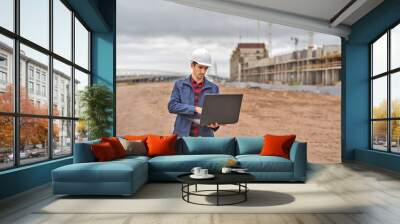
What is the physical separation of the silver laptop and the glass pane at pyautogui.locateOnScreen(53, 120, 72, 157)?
8.31 ft

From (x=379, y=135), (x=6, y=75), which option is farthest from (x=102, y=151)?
(x=379, y=135)

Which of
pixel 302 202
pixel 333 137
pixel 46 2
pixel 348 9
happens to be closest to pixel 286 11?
pixel 348 9

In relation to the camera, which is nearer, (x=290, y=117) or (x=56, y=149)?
(x=56, y=149)

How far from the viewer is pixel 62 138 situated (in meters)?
7.93

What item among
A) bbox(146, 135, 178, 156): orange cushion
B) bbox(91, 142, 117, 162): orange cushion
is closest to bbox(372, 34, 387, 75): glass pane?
bbox(146, 135, 178, 156): orange cushion

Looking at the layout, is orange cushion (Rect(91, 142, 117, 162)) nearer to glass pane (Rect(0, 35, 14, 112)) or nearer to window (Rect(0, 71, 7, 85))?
glass pane (Rect(0, 35, 14, 112))

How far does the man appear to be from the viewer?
370 inches

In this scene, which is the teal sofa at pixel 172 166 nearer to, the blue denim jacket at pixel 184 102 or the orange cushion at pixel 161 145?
the orange cushion at pixel 161 145

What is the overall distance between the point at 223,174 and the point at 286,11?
229 inches

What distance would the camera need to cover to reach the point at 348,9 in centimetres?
884

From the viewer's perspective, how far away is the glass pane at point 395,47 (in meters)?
9.06

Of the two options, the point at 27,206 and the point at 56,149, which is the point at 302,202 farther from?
the point at 56,149

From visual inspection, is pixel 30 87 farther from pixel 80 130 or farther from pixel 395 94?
pixel 395 94

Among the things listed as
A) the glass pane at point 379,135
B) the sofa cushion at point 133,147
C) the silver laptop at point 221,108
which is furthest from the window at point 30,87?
the glass pane at point 379,135
